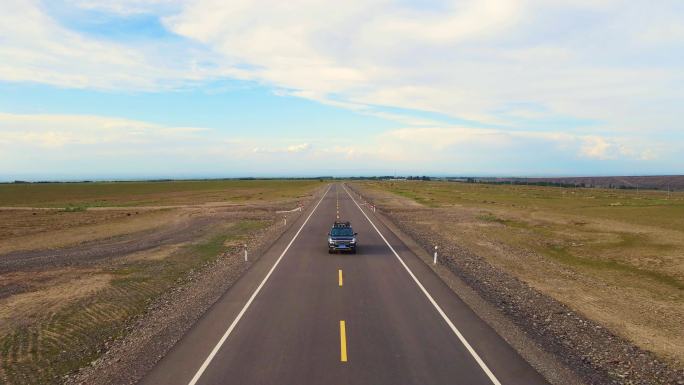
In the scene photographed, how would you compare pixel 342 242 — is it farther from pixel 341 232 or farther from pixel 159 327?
pixel 159 327

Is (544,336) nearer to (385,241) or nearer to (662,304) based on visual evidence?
(662,304)

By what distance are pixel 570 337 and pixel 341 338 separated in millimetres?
7379

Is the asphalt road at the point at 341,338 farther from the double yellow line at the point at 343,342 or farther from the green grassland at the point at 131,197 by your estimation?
the green grassland at the point at 131,197

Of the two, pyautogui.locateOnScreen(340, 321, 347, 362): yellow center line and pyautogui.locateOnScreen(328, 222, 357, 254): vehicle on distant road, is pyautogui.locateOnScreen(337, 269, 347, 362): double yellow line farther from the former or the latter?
pyautogui.locateOnScreen(328, 222, 357, 254): vehicle on distant road

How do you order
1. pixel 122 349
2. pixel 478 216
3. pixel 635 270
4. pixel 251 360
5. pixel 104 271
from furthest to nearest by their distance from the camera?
pixel 478 216
pixel 635 270
pixel 104 271
pixel 122 349
pixel 251 360

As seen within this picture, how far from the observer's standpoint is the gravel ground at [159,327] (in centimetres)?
1041

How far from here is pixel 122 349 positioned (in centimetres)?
1200

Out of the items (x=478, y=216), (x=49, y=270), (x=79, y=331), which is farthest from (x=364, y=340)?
(x=478, y=216)

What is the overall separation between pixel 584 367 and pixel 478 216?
43.6 meters

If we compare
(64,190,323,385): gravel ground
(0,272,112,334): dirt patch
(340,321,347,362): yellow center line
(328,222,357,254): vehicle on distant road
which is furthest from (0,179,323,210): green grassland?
(340,321,347,362): yellow center line

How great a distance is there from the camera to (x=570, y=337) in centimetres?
1309

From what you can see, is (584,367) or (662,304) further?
(662,304)

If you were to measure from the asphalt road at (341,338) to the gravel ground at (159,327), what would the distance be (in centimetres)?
49

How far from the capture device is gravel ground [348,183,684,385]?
10.7m
